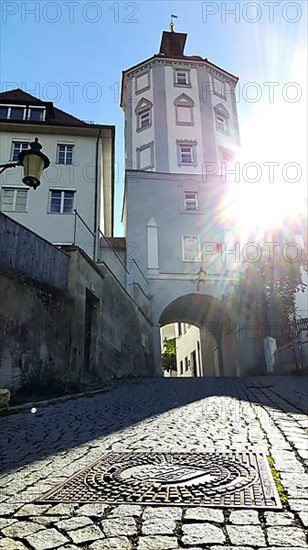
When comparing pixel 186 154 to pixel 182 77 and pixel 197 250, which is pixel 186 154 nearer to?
pixel 182 77

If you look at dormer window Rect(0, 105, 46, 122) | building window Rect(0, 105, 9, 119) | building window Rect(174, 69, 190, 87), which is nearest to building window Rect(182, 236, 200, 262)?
dormer window Rect(0, 105, 46, 122)

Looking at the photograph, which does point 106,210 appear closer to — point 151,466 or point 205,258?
point 205,258

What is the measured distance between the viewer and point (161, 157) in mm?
27797

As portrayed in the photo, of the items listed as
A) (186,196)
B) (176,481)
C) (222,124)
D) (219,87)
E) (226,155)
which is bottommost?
(176,481)

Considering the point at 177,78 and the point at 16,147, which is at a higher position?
the point at 177,78

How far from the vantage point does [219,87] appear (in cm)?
3172

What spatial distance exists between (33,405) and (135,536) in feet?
17.1

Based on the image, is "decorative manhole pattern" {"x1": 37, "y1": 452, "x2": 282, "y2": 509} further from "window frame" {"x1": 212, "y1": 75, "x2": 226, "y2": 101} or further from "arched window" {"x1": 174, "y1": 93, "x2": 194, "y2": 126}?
"window frame" {"x1": 212, "y1": 75, "x2": 226, "y2": 101}

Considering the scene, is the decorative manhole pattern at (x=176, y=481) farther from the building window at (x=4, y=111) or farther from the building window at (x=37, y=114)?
the building window at (x=4, y=111)

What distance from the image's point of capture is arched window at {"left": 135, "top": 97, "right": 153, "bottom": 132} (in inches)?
1166

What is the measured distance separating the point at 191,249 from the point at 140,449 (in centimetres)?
2055

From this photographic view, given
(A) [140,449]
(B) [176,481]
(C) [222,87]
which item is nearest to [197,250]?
(C) [222,87]

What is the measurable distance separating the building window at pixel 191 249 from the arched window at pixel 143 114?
977 centimetres

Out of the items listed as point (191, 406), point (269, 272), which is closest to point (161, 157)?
point (269, 272)
